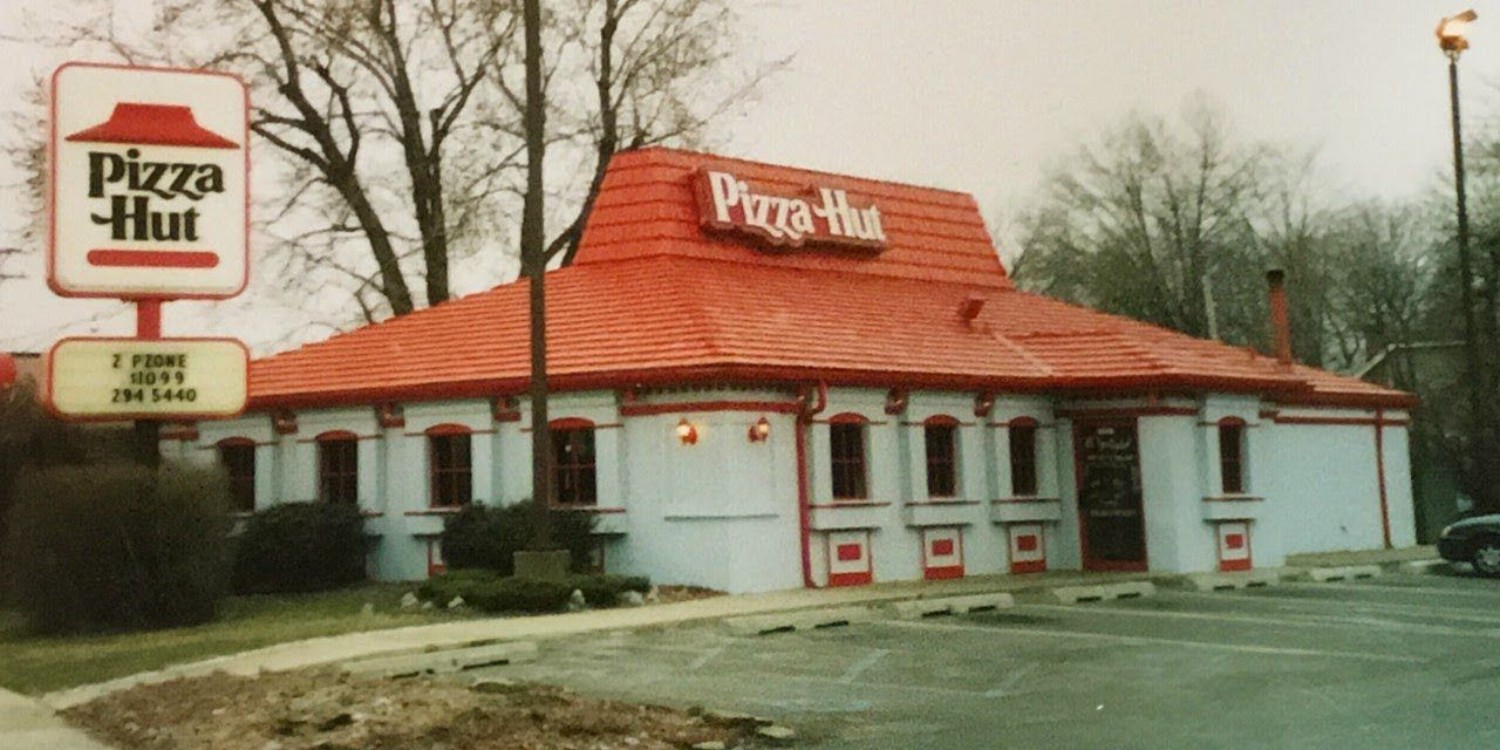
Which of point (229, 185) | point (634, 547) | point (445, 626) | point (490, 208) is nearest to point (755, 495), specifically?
point (634, 547)

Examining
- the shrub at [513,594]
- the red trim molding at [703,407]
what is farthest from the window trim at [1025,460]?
the shrub at [513,594]

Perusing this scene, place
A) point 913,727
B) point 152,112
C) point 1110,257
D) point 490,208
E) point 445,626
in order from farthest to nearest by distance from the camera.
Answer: point 1110,257, point 490,208, point 445,626, point 152,112, point 913,727

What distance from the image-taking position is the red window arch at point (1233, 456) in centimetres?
2642

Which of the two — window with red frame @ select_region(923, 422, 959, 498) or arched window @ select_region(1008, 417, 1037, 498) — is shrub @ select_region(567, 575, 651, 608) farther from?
arched window @ select_region(1008, 417, 1037, 498)

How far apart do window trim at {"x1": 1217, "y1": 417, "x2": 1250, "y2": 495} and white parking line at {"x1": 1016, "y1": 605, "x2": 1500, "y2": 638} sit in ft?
22.5

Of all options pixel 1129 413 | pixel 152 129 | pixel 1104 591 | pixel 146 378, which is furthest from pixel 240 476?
pixel 1129 413

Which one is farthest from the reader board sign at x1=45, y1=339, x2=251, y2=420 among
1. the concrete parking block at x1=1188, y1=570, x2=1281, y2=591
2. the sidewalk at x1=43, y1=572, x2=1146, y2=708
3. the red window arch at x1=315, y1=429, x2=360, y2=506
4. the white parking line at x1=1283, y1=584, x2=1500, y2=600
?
the white parking line at x1=1283, y1=584, x2=1500, y2=600

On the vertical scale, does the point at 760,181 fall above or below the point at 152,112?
above

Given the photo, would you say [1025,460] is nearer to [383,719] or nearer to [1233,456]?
[1233,456]

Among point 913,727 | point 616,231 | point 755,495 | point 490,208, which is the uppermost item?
point 490,208

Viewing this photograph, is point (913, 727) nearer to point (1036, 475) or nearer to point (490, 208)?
point (1036, 475)

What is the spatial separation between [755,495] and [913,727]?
1143 centimetres

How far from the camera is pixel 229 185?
13352 mm

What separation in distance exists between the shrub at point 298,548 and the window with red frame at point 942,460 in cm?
916
